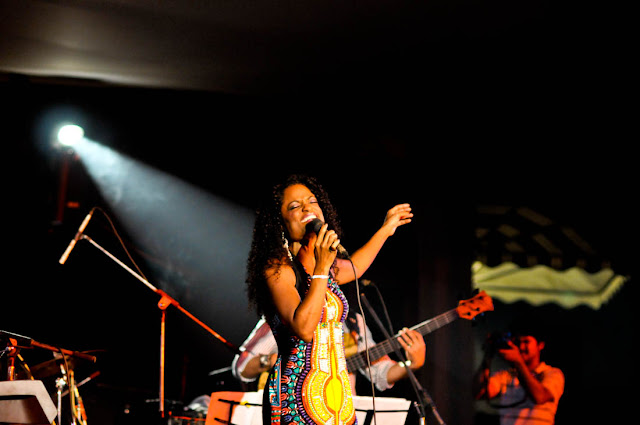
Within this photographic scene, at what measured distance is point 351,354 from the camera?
→ 4.76 m

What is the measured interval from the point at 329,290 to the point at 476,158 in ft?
13.2

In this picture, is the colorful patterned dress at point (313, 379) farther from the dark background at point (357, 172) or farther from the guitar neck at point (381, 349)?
the dark background at point (357, 172)

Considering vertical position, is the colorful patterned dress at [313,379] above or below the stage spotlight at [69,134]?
below

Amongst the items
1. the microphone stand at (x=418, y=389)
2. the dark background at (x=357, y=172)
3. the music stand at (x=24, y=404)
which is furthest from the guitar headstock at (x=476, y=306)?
the music stand at (x=24, y=404)

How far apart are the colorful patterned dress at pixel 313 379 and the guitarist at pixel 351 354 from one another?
A: 1948 millimetres

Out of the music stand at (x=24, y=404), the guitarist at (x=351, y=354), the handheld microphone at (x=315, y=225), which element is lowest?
the music stand at (x=24, y=404)

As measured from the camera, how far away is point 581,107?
6.14 metres

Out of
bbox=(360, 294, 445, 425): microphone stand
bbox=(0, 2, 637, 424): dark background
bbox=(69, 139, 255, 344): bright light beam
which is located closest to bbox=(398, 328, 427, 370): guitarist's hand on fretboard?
bbox=(360, 294, 445, 425): microphone stand

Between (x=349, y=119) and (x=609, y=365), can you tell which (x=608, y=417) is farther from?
(x=349, y=119)

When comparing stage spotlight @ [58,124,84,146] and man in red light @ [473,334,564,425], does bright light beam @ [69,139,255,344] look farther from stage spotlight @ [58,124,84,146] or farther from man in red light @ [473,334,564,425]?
man in red light @ [473,334,564,425]

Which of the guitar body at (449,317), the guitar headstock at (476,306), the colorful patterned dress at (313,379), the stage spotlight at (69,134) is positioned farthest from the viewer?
the stage spotlight at (69,134)

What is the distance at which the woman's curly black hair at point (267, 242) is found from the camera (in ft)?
8.45

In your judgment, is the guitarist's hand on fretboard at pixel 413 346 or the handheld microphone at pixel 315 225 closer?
the handheld microphone at pixel 315 225

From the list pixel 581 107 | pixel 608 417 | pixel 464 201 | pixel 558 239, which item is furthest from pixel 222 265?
pixel 608 417
